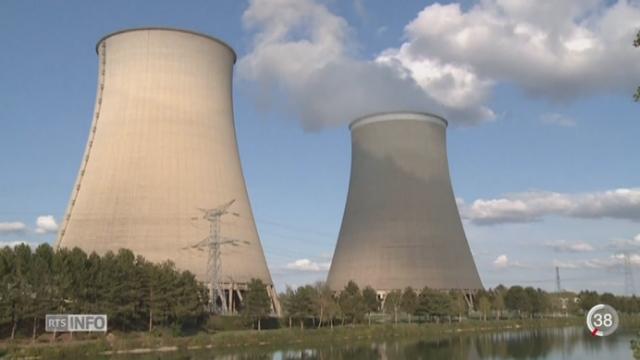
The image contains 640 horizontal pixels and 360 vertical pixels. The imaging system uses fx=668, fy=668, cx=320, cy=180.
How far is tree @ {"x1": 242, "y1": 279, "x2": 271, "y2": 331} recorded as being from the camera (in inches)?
803

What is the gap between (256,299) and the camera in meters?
20.4

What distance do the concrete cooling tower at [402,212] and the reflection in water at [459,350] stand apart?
451cm

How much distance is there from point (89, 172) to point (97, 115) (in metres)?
2.09

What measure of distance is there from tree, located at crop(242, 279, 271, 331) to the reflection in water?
2449mm

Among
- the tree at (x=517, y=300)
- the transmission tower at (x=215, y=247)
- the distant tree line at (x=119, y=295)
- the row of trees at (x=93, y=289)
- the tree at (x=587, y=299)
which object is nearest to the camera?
the row of trees at (x=93, y=289)

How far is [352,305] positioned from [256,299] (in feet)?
18.9

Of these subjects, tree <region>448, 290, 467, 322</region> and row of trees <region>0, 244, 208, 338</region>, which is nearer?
row of trees <region>0, 244, 208, 338</region>

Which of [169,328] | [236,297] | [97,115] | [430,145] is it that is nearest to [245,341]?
[169,328]

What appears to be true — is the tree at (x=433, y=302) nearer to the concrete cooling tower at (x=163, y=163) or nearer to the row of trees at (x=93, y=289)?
the concrete cooling tower at (x=163, y=163)

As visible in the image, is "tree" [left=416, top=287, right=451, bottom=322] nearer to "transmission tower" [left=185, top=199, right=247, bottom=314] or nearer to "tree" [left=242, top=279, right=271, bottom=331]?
"tree" [left=242, top=279, right=271, bottom=331]

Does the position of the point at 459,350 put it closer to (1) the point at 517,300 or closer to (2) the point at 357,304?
(2) the point at 357,304

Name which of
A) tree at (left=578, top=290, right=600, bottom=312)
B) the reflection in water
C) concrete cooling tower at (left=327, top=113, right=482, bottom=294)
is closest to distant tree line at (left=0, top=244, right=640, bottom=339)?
the reflection in water

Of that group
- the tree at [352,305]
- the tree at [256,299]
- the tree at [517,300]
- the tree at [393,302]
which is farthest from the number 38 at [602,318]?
the tree at [517,300]

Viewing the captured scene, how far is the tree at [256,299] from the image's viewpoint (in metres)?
20.4
